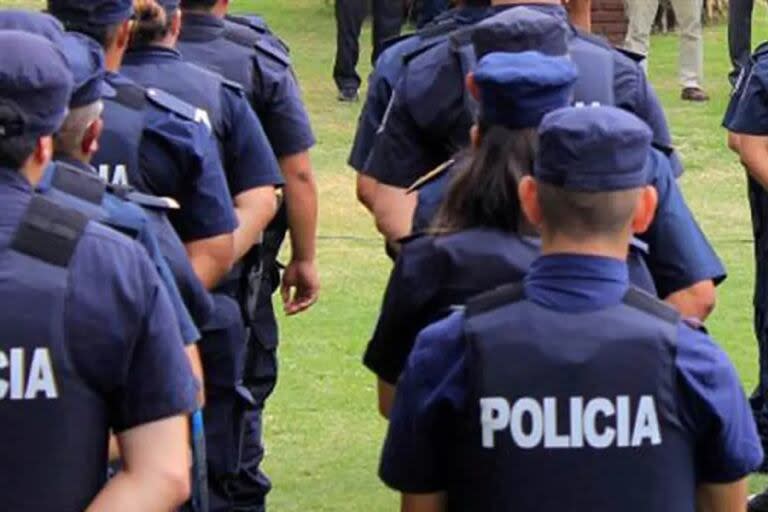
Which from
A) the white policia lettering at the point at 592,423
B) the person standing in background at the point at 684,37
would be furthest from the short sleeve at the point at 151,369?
the person standing in background at the point at 684,37

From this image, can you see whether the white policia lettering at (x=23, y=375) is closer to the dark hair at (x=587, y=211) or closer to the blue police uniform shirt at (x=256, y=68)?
the dark hair at (x=587, y=211)

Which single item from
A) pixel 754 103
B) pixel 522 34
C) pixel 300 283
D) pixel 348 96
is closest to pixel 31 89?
pixel 522 34

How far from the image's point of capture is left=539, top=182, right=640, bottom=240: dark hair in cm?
387

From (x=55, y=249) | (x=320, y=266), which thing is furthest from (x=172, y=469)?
(x=320, y=266)

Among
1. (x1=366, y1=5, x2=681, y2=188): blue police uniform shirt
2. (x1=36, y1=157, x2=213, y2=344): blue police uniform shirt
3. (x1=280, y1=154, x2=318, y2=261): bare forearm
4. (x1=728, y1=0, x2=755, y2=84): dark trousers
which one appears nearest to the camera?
(x1=36, y1=157, x2=213, y2=344): blue police uniform shirt

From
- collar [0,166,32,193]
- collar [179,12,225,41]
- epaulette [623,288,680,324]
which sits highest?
collar [0,166,32,193]

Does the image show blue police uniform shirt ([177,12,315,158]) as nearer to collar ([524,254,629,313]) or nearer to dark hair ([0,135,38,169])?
dark hair ([0,135,38,169])

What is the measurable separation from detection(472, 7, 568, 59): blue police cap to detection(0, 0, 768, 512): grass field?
272 centimetres

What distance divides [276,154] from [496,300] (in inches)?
122

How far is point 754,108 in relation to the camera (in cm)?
726

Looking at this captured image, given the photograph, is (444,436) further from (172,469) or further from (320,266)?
(320,266)

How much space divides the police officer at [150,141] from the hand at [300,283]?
1.71 m

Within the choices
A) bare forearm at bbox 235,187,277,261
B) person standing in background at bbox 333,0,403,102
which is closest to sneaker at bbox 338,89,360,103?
person standing in background at bbox 333,0,403,102

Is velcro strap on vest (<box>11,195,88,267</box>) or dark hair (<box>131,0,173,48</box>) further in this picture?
dark hair (<box>131,0,173,48</box>)
